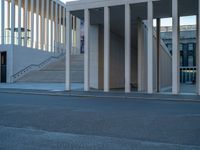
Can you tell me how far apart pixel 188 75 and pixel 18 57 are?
34.1 meters

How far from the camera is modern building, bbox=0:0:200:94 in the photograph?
67.6 ft

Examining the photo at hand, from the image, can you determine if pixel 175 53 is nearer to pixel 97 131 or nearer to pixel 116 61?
pixel 116 61

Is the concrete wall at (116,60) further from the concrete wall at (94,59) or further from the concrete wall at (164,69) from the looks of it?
the concrete wall at (164,69)

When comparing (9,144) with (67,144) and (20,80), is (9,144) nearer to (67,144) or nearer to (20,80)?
(67,144)

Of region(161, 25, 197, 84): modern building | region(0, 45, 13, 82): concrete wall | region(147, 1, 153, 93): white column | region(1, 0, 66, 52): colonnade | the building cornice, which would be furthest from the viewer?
region(161, 25, 197, 84): modern building

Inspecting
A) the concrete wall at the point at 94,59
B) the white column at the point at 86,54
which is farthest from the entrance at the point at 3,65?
the white column at the point at 86,54

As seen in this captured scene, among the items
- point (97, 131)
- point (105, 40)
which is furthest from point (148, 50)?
point (97, 131)

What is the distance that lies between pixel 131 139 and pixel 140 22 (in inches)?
751

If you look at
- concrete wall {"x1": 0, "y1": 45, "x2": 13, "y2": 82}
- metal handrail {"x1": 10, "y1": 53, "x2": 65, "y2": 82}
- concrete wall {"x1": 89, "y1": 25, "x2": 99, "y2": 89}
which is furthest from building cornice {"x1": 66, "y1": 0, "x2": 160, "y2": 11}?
metal handrail {"x1": 10, "y1": 53, "x2": 65, "y2": 82}

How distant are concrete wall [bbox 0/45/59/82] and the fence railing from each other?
27678 millimetres

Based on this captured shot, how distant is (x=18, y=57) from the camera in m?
37.3

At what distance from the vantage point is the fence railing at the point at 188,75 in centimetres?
5429

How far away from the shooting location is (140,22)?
24.7m

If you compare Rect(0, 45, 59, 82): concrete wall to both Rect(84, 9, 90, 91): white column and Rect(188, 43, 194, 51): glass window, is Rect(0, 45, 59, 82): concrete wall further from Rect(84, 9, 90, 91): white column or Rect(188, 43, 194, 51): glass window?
Rect(188, 43, 194, 51): glass window
